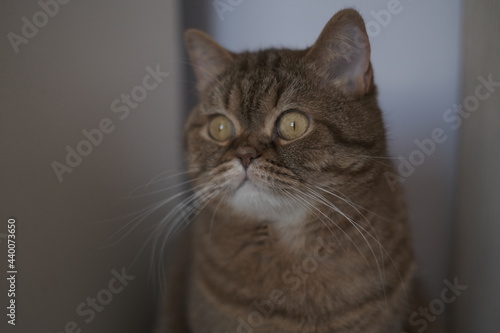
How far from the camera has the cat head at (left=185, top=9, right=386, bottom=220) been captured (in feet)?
3.49

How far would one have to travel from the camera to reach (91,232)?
1.25m

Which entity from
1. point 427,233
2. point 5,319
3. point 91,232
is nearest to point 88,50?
point 91,232

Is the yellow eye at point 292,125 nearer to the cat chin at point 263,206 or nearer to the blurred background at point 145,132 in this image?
the cat chin at point 263,206

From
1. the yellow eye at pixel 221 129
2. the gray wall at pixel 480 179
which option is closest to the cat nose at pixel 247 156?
the yellow eye at pixel 221 129

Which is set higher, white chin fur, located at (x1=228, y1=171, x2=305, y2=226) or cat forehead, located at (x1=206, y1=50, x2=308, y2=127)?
cat forehead, located at (x1=206, y1=50, x2=308, y2=127)

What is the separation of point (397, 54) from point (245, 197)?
77 cm

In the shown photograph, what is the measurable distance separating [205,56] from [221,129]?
0.84 ft

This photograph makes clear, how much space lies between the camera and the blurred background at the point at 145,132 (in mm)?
1021

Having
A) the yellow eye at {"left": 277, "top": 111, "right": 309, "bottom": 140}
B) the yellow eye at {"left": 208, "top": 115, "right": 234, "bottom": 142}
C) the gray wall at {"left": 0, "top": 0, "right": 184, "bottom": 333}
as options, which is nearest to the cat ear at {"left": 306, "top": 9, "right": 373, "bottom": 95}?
the yellow eye at {"left": 277, "top": 111, "right": 309, "bottom": 140}

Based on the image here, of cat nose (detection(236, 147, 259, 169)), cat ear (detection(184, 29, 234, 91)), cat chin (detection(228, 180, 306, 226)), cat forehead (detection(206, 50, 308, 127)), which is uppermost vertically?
cat ear (detection(184, 29, 234, 91))

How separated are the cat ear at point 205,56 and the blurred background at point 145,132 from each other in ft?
0.60

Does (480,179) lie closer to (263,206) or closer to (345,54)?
(345,54)

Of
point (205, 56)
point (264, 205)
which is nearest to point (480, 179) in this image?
point (264, 205)

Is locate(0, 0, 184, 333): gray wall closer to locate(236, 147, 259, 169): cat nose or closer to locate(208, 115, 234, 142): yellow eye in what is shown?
locate(208, 115, 234, 142): yellow eye
